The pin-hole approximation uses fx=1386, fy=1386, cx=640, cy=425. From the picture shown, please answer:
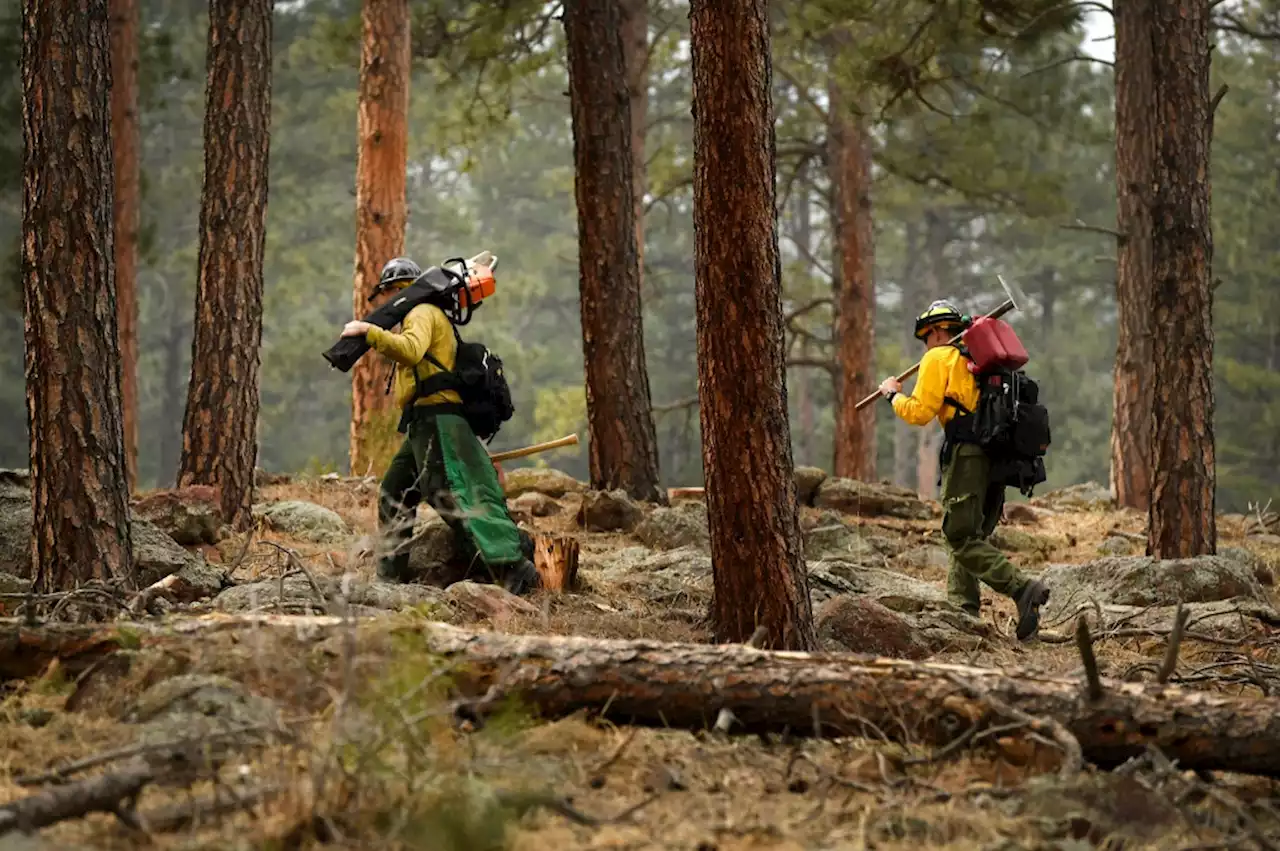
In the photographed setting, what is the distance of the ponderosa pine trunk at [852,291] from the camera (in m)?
18.0

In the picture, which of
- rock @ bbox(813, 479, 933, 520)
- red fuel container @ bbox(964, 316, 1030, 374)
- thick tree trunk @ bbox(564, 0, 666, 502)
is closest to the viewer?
red fuel container @ bbox(964, 316, 1030, 374)

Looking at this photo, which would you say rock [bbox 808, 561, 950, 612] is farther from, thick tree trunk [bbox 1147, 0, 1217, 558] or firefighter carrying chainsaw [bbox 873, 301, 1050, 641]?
thick tree trunk [bbox 1147, 0, 1217, 558]

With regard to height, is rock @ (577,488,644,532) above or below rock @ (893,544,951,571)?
above

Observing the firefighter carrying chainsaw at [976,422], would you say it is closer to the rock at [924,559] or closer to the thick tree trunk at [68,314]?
the rock at [924,559]

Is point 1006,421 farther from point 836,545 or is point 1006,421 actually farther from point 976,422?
point 836,545

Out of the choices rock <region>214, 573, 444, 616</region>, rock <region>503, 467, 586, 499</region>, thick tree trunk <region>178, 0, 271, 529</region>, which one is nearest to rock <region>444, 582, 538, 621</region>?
rock <region>214, 573, 444, 616</region>

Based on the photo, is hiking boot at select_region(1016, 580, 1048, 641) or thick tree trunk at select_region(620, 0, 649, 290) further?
thick tree trunk at select_region(620, 0, 649, 290)

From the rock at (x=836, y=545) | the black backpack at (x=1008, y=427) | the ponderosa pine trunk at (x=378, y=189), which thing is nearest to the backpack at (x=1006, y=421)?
the black backpack at (x=1008, y=427)

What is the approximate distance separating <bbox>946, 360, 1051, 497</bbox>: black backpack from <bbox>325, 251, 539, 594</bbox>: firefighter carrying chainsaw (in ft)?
8.87

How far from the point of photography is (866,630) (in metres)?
6.85

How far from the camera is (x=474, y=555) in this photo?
8055 millimetres

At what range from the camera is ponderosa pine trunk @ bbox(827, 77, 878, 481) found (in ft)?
58.9

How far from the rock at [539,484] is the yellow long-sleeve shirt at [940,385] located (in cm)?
473

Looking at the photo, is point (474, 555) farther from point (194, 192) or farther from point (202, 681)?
point (194, 192)
